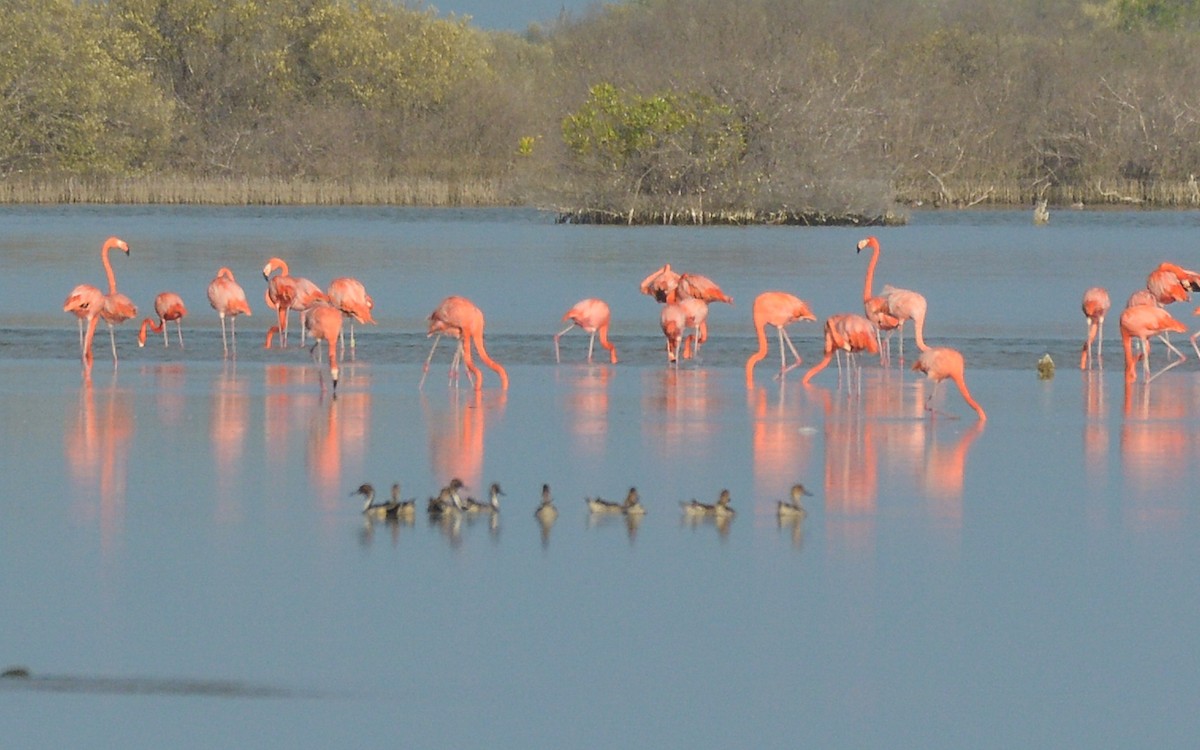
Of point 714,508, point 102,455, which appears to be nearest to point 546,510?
point 714,508

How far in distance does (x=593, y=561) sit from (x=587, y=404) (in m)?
5.35

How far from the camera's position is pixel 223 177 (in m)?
62.5

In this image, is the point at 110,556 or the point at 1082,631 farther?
the point at 110,556

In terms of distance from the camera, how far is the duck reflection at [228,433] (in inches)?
367

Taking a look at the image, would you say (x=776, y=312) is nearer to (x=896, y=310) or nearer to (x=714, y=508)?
(x=896, y=310)

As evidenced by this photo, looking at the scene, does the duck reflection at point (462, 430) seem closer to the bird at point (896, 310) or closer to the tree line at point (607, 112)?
the bird at point (896, 310)

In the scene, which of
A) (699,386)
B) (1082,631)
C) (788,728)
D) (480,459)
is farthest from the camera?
(699,386)

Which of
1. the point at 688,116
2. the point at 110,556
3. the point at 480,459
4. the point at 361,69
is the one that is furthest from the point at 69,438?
the point at 361,69

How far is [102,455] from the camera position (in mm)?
10602

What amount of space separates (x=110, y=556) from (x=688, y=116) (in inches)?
1611

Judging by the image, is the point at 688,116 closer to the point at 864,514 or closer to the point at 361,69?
the point at 361,69

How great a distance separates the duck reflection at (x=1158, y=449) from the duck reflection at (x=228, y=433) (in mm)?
3919

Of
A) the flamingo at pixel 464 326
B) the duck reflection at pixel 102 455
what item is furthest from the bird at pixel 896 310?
the duck reflection at pixel 102 455

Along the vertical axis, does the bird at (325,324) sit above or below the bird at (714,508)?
above
